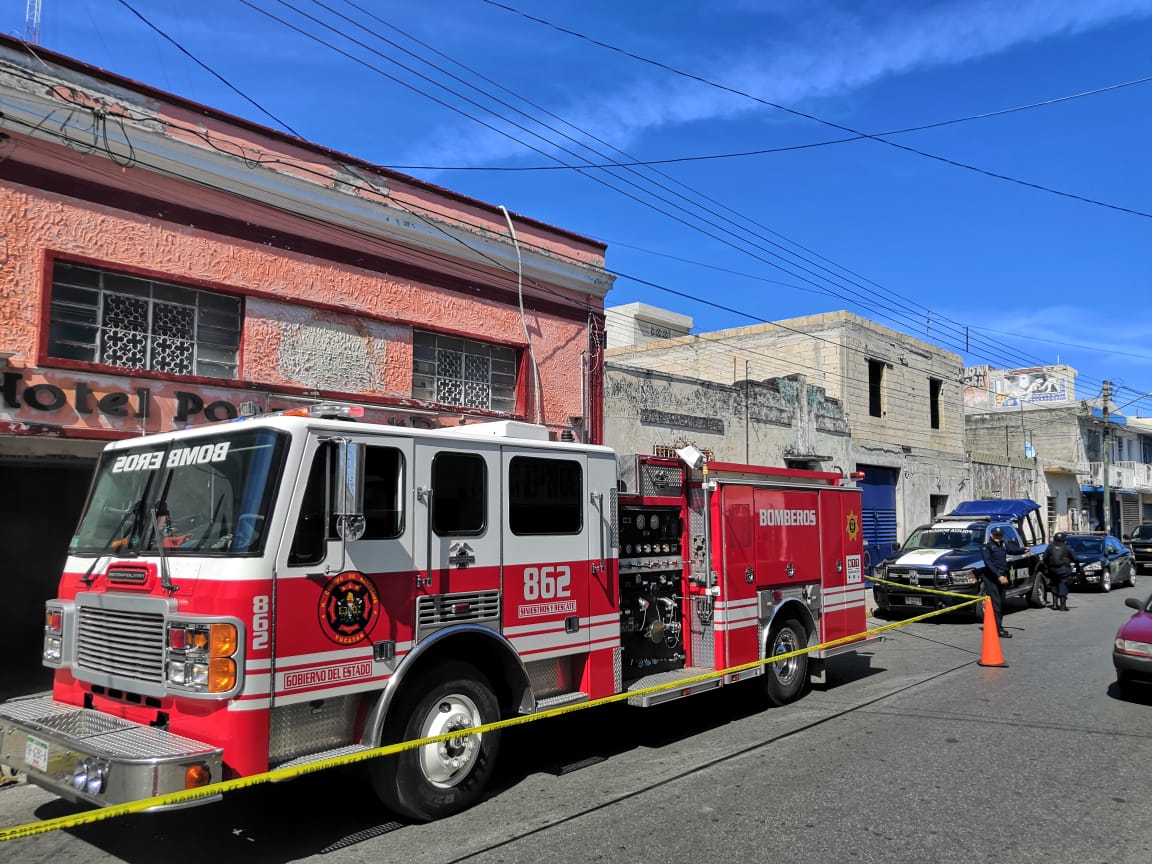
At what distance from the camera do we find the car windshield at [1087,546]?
73.6 ft

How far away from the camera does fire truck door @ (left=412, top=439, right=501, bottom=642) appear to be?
18.4 feet

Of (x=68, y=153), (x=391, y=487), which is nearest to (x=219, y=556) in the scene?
(x=391, y=487)

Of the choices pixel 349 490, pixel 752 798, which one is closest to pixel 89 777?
pixel 349 490

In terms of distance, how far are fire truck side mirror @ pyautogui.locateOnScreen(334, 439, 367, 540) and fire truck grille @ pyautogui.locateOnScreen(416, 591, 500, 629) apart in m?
0.77

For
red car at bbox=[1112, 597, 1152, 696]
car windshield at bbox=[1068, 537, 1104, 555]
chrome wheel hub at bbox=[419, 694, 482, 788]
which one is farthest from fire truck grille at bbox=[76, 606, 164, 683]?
car windshield at bbox=[1068, 537, 1104, 555]

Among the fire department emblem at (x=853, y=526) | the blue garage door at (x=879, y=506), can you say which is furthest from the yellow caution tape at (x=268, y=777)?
the blue garage door at (x=879, y=506)

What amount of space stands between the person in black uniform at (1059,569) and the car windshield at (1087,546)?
19.4ft

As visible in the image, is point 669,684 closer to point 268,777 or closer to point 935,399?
point 268,777

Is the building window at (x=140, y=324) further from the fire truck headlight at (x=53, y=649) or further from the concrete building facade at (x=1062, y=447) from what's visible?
the concrete building facade at (x=1062, y=447)

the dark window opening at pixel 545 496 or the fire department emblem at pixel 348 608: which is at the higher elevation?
the dark window opening at pixel 545 496

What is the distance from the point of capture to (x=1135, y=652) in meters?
8.32

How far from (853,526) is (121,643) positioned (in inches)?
304

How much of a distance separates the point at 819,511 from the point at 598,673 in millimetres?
3746

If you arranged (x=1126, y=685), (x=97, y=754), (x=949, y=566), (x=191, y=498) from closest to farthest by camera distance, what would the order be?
(x=97, y=754) → (x=191, y=498) → (x=1126, y=685) → (x=949, y=566)
